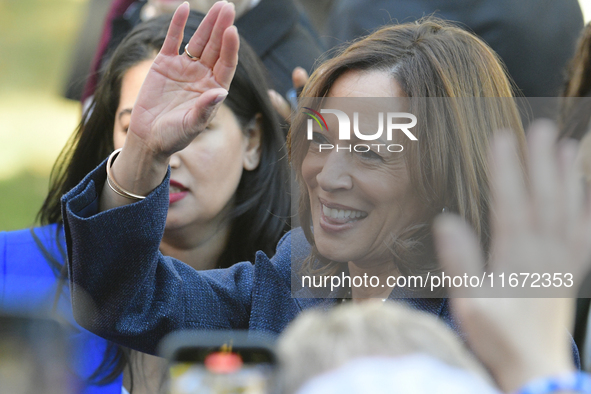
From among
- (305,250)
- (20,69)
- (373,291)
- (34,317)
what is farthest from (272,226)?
(20,69)

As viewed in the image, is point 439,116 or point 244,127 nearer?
point 439,116

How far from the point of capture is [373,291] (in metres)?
1.53

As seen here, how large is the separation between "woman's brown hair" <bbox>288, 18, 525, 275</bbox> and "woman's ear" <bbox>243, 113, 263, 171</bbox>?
670 millimetres

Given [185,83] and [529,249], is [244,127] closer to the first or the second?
[185,83]

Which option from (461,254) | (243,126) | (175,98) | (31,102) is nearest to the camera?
(461,254)

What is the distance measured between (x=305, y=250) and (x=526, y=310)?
80 cm

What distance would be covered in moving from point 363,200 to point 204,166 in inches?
29.9

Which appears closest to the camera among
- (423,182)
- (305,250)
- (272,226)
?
(423,182)

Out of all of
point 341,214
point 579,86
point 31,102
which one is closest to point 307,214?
point 341,214

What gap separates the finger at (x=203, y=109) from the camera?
1438mm

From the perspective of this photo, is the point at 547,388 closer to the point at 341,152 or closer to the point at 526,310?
the point at 526,310

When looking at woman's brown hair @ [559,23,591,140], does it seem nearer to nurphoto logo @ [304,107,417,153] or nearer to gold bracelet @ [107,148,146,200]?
nurphoto logo @ [304,107,417,153]

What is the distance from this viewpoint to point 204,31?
4.94ft

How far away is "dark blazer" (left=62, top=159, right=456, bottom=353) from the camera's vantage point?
144 centimetres
